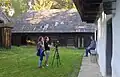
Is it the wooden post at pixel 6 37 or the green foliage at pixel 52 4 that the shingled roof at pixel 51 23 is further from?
the green foliage at pixel 52 4

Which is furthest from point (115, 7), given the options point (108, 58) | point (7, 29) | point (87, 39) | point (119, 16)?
point (87, 39)

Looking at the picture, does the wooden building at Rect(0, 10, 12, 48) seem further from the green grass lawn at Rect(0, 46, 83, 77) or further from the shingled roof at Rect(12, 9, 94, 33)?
the green grass lawn at Rect(0, 46, 83, 77)

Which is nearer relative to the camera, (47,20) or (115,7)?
(115,7)

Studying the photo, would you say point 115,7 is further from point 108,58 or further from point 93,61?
point 93,61

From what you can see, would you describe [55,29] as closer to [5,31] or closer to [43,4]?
[5,31]

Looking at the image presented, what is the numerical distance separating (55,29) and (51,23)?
218cm

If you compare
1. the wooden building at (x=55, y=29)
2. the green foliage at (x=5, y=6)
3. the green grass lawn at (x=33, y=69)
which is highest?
the green foliage at (x=5, y=6)

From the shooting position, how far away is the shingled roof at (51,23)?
38.2 metres

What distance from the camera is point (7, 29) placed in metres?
32.1

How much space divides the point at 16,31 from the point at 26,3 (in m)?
26.1

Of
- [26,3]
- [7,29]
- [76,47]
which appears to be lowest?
[76,47]

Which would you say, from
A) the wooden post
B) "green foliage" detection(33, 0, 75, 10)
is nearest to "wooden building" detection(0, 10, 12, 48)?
the wooden post

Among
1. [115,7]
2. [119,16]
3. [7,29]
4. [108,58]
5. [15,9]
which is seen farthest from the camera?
[15,9]

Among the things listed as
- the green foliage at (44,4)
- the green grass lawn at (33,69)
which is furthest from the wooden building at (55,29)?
the green grass lawn at (33,69)
